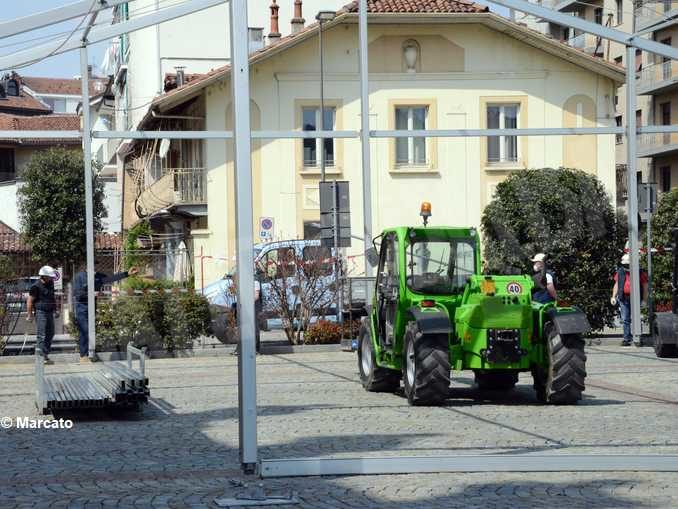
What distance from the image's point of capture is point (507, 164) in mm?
37094

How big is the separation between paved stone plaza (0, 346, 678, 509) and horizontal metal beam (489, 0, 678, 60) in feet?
13.6

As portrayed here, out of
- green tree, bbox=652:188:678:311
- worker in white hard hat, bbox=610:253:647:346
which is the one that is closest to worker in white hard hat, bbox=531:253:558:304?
worker in white hard hat, bbox=610:253:647:346

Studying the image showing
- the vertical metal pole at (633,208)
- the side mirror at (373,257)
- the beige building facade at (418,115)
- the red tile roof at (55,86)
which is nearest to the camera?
the side mirror at (373,257)

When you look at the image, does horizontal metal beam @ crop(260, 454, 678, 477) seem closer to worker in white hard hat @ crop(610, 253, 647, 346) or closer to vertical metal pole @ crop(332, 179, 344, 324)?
vertical metal pole @ crop(332, 179, 344, 324)

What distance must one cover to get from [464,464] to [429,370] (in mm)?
4026

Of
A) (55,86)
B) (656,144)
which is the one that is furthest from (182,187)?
(55,86)

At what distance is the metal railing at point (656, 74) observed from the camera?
5556cm

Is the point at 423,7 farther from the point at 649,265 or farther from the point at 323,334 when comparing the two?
the point at 649,265

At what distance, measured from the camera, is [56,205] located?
4756cm

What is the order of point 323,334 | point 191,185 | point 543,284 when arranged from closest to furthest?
1. point 543,284
2. point 323,334
3. point 191,185

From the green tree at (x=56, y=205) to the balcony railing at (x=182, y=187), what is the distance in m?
6.95

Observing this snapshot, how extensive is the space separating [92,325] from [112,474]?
1213 centimetres

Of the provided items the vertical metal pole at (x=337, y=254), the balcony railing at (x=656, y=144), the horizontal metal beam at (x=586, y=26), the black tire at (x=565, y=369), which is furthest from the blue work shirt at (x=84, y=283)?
the balcony railing at (x=656, y=144)

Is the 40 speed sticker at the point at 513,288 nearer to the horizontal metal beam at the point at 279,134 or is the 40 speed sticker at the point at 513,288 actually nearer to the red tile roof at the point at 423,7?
the horizontal metal beam at the point at 279,134
